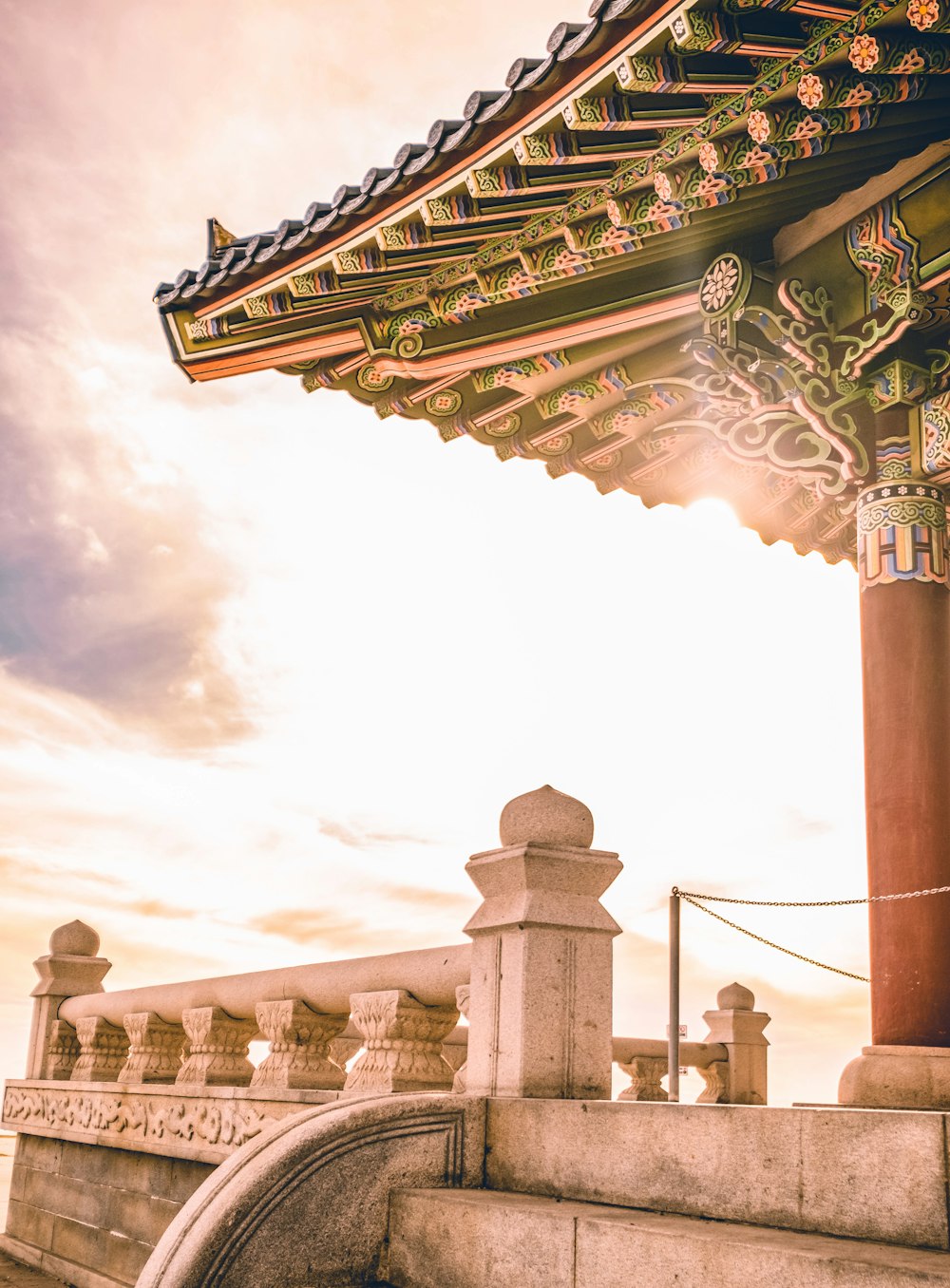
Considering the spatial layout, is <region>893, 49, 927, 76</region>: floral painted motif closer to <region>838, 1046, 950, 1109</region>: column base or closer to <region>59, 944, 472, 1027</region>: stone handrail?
<region>59, 944, 472, 1027</region>: stone handrail

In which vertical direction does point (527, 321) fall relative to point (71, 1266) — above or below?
→ above

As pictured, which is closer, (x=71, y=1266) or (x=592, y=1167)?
(x=592, y=1167)

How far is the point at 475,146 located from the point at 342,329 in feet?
7.25

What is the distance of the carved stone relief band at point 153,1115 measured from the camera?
7.49 m

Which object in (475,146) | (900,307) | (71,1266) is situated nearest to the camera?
(475,146)

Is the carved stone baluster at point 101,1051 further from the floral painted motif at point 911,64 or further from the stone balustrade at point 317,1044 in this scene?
the floral painted motif at point 911,64

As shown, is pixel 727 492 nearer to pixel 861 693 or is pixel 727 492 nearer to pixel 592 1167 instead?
pixel 861 693

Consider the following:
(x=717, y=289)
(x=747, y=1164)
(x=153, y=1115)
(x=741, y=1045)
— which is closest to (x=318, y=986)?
(x=153, y=1115)

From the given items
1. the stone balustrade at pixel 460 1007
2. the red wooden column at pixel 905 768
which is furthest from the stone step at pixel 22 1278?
the red wooden column at pixel 905 768

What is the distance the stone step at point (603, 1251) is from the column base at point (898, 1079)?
3.16 metres

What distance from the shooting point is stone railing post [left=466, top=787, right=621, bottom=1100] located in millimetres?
5301

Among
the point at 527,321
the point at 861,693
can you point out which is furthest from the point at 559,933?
the point at 527,321

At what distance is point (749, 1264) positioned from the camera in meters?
3.45

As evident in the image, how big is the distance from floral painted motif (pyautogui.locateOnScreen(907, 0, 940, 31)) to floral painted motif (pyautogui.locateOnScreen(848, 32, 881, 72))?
0.27 m
